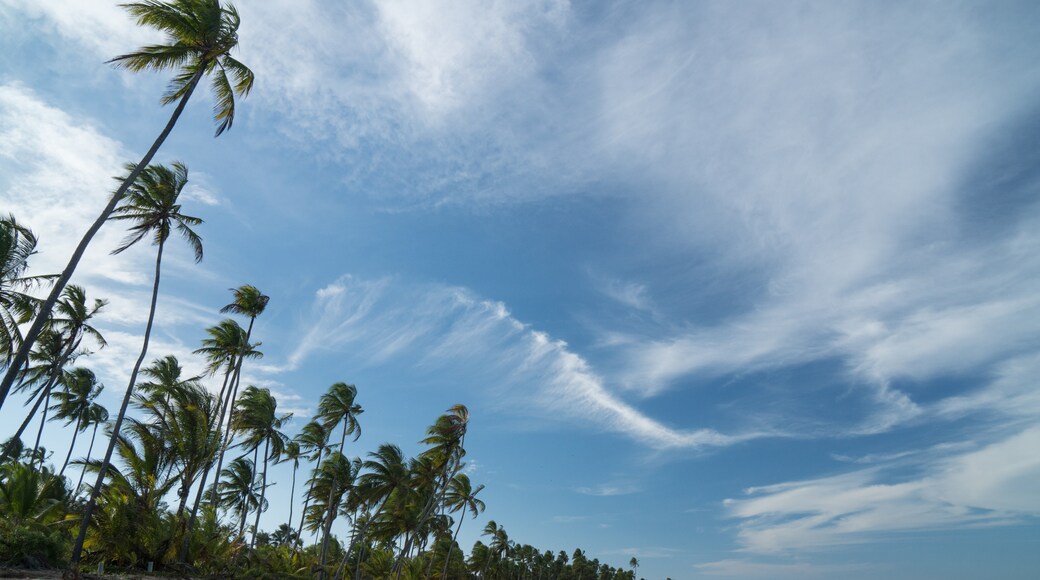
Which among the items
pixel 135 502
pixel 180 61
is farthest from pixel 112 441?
pixel 180 61

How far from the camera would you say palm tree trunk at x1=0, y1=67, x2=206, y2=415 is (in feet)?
48.4

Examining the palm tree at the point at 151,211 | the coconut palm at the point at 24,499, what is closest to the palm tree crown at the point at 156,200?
the palm tree at the point at 151,211

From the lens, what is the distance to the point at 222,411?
3030 centimetres

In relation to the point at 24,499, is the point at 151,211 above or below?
above

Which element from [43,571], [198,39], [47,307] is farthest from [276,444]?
[198,39]

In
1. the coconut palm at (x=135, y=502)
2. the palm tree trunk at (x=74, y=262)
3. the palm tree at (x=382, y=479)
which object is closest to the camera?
the palm tree trunk at (x=74, y=262)

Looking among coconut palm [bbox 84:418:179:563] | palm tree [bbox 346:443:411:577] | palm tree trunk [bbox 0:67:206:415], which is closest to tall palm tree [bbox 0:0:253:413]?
palm tree trunk [bbox 0:67:206:415]

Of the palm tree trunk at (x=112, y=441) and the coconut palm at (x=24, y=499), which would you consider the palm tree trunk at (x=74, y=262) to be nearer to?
the palm tree trunk at (x=112, y=441)

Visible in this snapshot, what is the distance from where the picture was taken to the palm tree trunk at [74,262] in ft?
48.4

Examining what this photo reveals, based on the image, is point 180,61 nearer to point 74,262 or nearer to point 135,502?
point 74,262

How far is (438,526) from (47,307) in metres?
43.9

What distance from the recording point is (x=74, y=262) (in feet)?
51.2

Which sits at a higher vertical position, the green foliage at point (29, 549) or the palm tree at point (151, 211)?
the palm tree at point (151, 211)

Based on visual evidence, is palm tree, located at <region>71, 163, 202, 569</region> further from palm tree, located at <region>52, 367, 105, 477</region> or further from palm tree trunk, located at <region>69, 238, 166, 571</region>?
palm tree, located at <region>52, 367, 105, 477</region>
